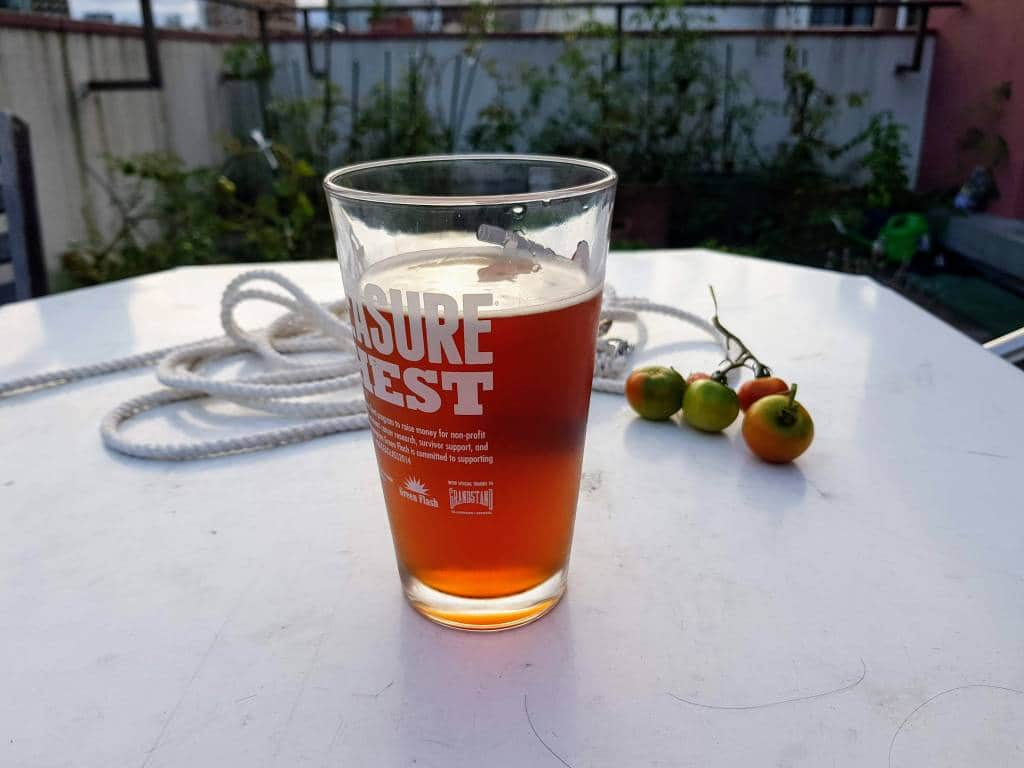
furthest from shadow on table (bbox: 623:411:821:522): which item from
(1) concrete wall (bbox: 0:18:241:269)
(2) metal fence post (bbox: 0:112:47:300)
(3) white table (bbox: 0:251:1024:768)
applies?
(1) concrete wall (bbox: 0:18:241:269)

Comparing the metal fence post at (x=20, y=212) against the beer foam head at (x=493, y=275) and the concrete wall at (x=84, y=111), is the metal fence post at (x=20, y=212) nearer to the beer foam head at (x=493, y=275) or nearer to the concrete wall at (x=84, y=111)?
the beer foam head at (x=493, y=275)

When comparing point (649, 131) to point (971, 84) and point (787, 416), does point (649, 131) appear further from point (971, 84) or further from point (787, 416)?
point (787, 416)

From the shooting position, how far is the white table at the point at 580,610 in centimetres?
47

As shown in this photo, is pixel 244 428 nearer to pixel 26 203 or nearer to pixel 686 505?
pixel 686 505

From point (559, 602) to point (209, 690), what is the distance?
24 cm

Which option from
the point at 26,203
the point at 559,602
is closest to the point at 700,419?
the point at 559,602

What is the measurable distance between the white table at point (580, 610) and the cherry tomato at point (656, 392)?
0.03 m

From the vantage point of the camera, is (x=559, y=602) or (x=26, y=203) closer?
(x=559, y=602)

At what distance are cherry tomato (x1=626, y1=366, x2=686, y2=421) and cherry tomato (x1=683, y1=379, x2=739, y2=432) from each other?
16 mm

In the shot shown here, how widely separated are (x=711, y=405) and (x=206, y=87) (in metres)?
4.32

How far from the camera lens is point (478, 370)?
0.47 m

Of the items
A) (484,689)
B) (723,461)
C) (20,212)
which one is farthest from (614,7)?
(484,689)

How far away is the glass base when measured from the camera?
0.54 metres

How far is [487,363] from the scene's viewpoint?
0.46m
